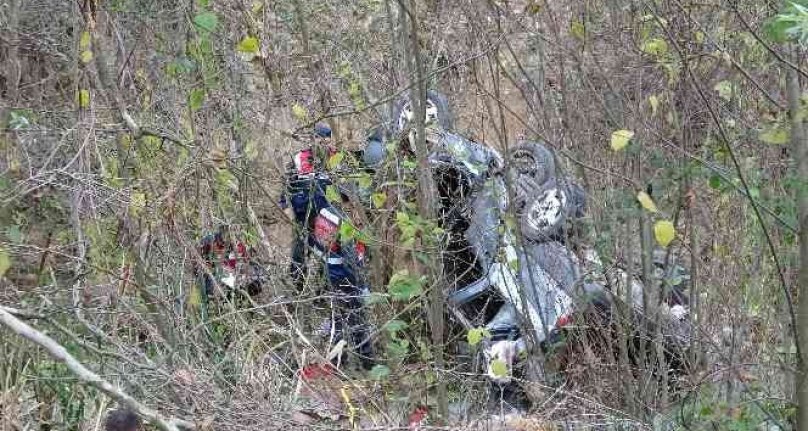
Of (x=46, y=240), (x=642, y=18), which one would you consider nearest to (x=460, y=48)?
(x=642, y=18)

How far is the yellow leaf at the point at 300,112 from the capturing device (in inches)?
202

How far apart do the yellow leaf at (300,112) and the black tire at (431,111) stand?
19.0 inches

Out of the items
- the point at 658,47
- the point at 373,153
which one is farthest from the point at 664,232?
the point at 373,153

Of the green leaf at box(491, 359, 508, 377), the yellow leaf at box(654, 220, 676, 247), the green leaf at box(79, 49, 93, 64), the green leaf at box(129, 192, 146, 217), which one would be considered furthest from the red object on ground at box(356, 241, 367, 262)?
the yellow leaf at box(654, 220, 676, 247)

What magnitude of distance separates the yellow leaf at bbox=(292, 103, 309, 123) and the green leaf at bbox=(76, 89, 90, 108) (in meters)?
0.99

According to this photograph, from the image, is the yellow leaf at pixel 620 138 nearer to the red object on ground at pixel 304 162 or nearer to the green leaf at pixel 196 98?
the green leaf at pixel 196 98

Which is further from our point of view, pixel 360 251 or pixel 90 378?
pixel 360 251

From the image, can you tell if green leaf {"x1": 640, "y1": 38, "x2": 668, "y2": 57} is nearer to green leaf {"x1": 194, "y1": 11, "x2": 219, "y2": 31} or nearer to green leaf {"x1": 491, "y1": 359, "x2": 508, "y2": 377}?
green leaf {"x1": 491, "y1": 359, "x2": 508, "y2": 377}

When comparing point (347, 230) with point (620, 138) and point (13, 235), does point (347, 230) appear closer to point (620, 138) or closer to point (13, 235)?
point (13, 235)

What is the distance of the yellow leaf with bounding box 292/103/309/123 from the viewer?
202 inches

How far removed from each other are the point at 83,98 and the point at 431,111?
177 cm

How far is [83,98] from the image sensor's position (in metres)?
4.71

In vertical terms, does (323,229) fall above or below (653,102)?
below

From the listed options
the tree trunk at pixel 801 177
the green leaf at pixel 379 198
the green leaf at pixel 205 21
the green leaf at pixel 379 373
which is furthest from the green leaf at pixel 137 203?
the tree trunk at pixel 801 177
